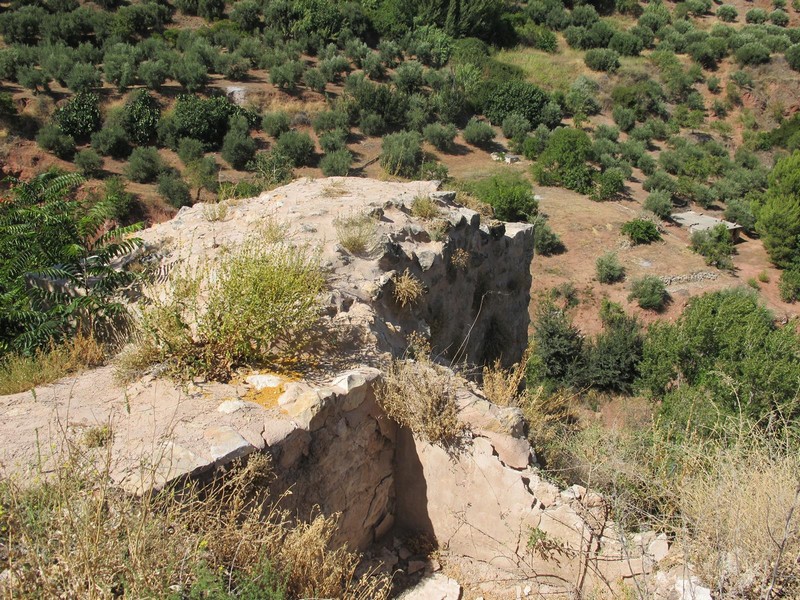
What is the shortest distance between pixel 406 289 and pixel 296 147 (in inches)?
637

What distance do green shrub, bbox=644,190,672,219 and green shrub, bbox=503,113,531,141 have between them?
248 inches

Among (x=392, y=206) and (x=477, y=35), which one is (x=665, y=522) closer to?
(x=392, y=206)

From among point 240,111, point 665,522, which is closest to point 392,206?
point 665,522

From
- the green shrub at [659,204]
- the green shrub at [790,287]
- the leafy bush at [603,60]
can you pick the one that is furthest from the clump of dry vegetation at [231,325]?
the leafy bush at [603,60]

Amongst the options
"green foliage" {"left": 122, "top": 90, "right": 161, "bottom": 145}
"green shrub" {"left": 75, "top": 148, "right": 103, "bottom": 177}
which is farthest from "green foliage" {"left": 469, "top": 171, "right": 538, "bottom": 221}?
"green shrub" {"left": 75, "top": 148, "right": 103, "bottom": 177}

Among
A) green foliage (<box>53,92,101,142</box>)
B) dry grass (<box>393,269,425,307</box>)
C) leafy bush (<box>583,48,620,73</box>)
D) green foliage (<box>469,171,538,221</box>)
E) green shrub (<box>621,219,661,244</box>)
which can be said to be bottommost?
green shrub (<box>621,219,661,244</box>)

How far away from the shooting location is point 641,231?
66.3 feet

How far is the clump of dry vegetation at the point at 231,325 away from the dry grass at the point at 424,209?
10.1 feet

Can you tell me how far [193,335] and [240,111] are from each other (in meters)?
19.5

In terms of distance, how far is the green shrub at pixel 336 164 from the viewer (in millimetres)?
20183

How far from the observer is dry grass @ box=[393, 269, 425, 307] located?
5.75 meters

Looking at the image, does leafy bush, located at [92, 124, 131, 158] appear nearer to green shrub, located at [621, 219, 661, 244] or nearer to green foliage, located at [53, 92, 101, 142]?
green foliage, located at [53, 92, 101, 142]

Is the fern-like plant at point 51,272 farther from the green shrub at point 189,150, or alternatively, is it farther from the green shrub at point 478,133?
the green shrub at point 478,133

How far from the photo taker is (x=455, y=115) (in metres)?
26.3
